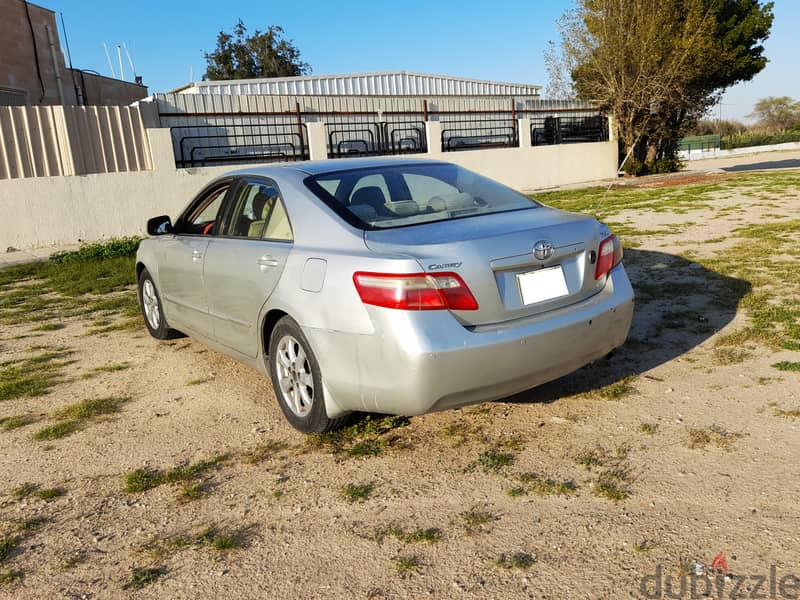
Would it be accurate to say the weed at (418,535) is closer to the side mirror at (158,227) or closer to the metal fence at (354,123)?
the side mirror at (158,227)

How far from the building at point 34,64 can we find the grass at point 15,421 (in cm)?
1439

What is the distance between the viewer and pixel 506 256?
329 cm

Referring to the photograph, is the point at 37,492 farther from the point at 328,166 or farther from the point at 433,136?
the point at 433,136

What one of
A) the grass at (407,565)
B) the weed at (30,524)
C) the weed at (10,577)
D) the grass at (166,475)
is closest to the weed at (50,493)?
Answer: the weed at (30,524)

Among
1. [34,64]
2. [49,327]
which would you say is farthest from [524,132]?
[49,327]

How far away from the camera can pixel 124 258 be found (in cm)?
1152

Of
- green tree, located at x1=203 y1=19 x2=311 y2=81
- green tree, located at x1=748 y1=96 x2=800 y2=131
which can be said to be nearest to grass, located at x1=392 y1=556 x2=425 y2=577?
green tree, located at x1=203 y1=19 x2=311 y2=81

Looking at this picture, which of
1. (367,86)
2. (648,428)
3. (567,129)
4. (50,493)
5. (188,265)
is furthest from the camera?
(367,86)

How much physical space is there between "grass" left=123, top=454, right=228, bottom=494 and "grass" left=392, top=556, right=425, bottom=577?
131cm

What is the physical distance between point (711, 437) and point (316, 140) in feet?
48.5

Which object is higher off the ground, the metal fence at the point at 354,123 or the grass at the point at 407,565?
the metal fence at the point at 354,123

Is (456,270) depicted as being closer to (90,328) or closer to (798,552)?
(798,552)

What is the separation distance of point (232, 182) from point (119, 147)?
10.5 m

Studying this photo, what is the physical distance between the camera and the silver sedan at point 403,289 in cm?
317
